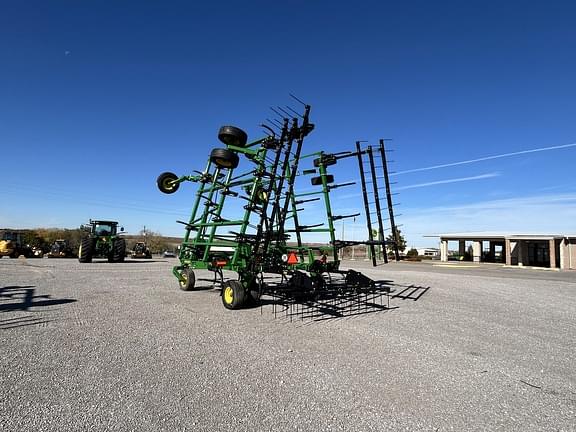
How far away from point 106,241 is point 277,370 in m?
25.5

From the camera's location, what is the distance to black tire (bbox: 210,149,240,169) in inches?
355

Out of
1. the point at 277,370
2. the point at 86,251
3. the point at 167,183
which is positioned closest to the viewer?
the point at 277,370

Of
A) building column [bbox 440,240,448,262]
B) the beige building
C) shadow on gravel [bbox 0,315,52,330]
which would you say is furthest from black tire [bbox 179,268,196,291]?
building column [bbox 440,240,448,262]

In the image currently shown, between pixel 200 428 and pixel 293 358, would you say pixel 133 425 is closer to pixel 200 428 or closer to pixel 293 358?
pixel 200 428

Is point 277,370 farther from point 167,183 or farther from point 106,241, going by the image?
point 106,241

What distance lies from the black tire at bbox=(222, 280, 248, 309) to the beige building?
34.6 meters

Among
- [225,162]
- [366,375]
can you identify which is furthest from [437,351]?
[225,162]

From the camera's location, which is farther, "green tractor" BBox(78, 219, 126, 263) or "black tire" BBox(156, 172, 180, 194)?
"green tractor" BBox(78, 219, 126, 263)

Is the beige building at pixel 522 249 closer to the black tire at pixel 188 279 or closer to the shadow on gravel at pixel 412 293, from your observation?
the shadow on gravel at pixel 412 293

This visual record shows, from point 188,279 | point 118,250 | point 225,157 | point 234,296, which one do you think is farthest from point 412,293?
point 118,250

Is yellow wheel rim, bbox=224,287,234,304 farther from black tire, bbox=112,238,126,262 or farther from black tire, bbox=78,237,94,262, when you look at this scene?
black tire, bbox=112,238,126,262

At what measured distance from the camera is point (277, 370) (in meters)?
4.18

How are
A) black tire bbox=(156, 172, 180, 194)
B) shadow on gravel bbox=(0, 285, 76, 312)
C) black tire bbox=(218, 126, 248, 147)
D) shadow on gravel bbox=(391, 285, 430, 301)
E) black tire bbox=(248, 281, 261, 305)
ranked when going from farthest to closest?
1. black tire bbox=(156, 172, 180, 194)
2. shadow on gravel bbox=(391, 285, 430, 301)
3. black tire bbox=(218, 126, 248, 147)
4. black tire bbox=(248, 281, 261, 305)
5. shadow on gravel bbox=(0, 285, 76, 312)

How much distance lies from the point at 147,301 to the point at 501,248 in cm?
4825
